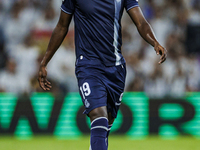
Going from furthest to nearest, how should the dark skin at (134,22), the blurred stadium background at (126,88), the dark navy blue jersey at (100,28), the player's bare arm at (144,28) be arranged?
the blurred stadium background at (126,88), the dark navy blue jersey at (100,28), the player's bare arm at (144,28), the dark skin at (134,22)

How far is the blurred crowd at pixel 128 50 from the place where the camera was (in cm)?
902

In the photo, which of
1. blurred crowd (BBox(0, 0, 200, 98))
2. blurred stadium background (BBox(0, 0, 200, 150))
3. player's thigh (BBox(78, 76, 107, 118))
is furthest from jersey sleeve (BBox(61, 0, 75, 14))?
blurred crowd (BBox(0, 0, 200, 98))

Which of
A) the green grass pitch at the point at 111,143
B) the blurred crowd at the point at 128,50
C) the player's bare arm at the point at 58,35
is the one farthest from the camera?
the blurred crowd at the point at 128,50

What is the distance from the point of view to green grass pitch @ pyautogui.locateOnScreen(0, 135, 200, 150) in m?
7.01

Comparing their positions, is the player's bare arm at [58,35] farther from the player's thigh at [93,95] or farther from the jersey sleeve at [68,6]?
the player's thigh at [93,95]

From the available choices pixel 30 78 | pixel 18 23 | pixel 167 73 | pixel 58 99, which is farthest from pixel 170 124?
pixel 18 23

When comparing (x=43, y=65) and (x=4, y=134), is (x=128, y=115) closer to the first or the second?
(x=4, y=134)

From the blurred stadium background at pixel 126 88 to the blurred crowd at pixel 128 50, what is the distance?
2 centimetres

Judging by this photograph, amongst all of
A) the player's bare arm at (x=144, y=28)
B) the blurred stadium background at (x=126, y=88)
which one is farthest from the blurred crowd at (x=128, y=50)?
the player's bare arm at (x=144, y=28)

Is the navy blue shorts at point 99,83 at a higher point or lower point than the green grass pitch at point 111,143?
higher

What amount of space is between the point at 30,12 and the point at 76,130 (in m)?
3.32

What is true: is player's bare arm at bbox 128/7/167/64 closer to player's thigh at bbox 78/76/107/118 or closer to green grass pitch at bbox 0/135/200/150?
player's thigh at bbox 78/76/107/118

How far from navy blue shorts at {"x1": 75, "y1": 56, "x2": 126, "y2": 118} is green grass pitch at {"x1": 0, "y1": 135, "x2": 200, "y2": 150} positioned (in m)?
2.88

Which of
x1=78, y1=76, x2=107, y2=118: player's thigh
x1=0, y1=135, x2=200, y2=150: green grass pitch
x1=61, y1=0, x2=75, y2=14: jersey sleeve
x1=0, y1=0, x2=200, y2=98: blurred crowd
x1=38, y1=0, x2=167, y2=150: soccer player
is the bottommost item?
x1=0, y1=135, x2=200, y2=150: green grass pitch
